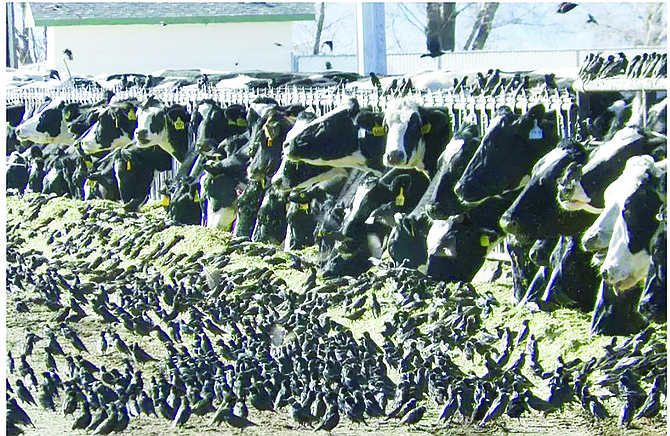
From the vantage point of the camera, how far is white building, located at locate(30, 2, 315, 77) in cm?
4194

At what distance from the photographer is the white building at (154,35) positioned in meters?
41.9

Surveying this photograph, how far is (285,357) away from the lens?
28.4 feet

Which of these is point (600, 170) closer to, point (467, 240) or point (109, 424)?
point (467, 240)

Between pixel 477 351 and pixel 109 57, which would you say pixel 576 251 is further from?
pixel 109 57

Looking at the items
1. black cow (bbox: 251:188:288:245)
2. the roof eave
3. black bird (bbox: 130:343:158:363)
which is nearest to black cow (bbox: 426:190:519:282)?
black bird (bbox: 130:343:158:363)

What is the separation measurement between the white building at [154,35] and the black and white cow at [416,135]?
29.9 meters

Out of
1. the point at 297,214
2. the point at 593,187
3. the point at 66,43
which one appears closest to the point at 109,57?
the point at 66,43

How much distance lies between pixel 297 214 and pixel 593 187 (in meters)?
5.40

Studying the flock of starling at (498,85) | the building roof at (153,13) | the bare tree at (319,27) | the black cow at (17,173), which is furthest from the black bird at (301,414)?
the bare tree at (319,27)

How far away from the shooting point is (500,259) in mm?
12133

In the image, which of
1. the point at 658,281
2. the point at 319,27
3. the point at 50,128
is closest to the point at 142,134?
the point at 50,128

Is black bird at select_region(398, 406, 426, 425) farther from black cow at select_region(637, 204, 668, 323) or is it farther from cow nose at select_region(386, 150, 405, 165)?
cow nose at select_region(386, 150, 405, 165)

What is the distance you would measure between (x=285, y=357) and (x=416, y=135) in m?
3.96

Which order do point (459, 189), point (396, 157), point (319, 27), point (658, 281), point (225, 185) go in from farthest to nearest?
point (319, 27) < point (225, 185) < point (396, 157) < point (459, 189) < point (658, 281)
